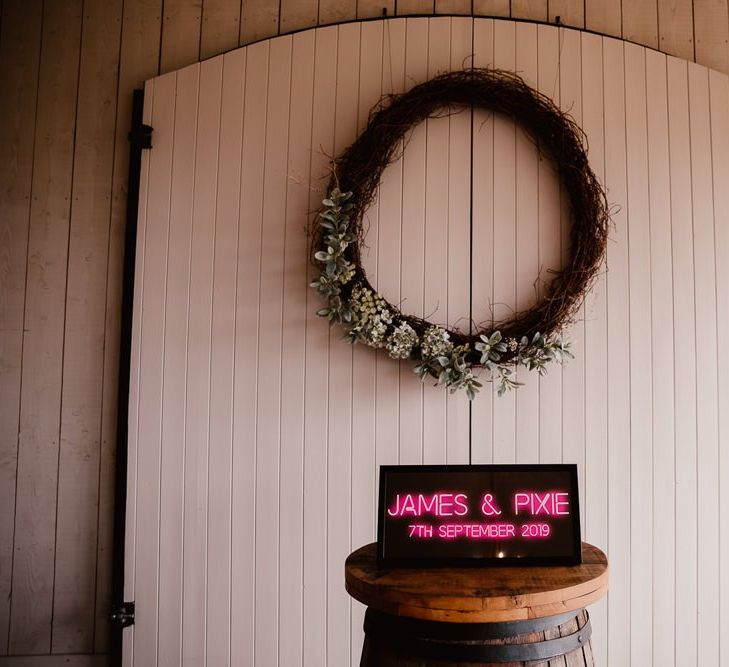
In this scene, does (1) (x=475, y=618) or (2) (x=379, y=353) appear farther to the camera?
(2) (x=379, y=353)

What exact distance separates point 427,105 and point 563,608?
4.99 feet

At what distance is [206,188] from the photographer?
6.32 feet

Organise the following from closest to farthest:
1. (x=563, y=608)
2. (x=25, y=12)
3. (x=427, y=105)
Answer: (x=563, y=608)
(x=427, y=105)
(x=25, y=12)

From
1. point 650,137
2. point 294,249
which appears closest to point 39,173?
point 294,249

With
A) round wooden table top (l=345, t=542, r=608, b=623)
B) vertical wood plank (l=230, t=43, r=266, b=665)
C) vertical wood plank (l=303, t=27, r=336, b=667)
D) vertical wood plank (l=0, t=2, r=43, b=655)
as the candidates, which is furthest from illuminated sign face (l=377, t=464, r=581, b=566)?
vertical wood plank (l=0, t=2, r=43, b=655)

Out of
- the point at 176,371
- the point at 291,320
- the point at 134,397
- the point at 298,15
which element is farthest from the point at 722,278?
the point at 134,397

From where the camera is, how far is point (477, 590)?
3.66ft

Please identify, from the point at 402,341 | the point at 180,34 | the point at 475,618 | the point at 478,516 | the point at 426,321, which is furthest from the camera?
the point at 180,34

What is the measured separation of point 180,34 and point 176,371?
120 centimetres

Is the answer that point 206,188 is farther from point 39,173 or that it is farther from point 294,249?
point 39,173

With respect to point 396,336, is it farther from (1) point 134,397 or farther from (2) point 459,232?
(1) point 134,397

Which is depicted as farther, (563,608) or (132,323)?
(132,323)

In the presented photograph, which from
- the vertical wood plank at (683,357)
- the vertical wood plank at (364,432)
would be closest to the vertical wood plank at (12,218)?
the vertical wood plank at (364,432)

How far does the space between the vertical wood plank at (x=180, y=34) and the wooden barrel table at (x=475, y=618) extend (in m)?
1.82
